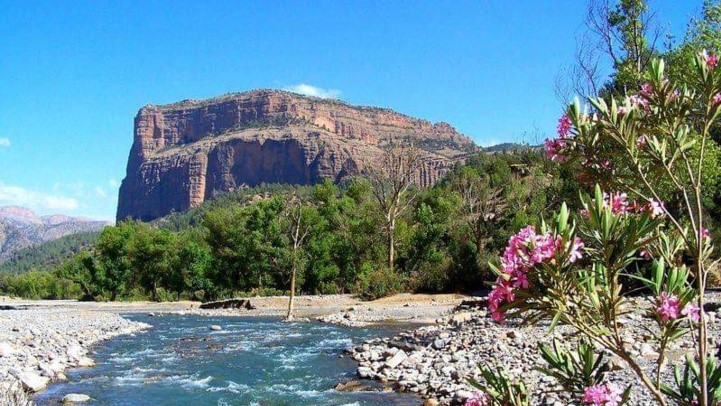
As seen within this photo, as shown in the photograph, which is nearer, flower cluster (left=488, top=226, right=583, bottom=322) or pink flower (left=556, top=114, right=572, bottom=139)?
flower cluster (left=488, top=226, right=583, bottom=322)

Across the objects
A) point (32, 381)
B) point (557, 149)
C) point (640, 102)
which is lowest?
point (32, 381)

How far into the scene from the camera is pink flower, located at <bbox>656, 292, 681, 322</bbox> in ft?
8.46

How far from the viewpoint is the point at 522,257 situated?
98.7 inches

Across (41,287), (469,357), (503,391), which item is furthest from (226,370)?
(41,287)

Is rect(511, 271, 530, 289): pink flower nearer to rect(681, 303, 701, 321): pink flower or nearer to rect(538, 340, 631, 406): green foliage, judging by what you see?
rect(538, 340, 631, 406): green foliage

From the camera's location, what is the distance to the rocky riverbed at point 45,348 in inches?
491

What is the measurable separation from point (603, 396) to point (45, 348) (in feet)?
61.5

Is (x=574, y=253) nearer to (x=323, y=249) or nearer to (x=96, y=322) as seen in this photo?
(x=96, y=322)

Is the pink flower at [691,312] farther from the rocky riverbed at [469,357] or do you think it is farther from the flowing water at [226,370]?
the flowing water at [226,370]

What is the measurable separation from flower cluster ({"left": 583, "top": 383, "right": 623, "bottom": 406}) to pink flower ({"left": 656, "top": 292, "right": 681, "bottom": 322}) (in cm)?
38

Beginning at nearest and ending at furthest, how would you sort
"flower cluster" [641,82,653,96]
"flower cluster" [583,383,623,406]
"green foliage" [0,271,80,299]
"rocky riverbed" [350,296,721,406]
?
"flower cluster" [583,383,623,406] < "flower cluster" [641,82,653,96] < "rocky riverbed" [350,296,721,406] < "green foliage" [0,271,80,299]

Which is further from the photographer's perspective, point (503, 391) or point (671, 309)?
point (503, 391)

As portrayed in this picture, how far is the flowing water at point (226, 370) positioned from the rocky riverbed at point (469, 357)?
70 cm

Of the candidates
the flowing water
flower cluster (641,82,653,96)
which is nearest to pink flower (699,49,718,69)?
flower cluster (641,82,653,96)
